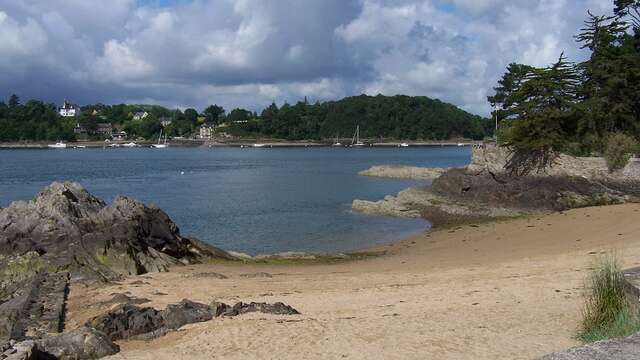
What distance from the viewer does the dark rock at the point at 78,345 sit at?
8.78 meters

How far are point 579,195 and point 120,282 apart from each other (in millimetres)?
27367

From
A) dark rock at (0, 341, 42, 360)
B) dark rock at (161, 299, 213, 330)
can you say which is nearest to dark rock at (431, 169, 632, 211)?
dark rock at (161, 299, 213, 330)

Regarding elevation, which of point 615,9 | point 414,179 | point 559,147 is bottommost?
point 414,179

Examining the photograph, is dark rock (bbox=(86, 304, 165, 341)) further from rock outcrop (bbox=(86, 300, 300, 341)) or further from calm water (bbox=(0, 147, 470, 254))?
calm water (bbox=(0, 147, 470, 254))

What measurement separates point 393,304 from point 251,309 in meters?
2.61

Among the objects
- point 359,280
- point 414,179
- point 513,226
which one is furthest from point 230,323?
point 414,179

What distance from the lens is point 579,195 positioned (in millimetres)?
36031

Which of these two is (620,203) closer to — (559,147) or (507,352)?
(559,147)

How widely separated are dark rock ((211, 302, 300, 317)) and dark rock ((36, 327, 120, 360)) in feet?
7.10

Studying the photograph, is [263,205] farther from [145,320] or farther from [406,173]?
[406,173]

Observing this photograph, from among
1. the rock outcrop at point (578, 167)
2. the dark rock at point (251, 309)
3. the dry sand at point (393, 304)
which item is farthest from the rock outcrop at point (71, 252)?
the rock outcrop at point (578, 167)

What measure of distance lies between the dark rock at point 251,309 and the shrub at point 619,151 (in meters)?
30.9

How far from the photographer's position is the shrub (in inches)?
1464

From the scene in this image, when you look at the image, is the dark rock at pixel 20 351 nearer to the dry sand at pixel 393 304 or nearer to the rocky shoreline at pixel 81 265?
the rocky shoreline at pixel 81 265
